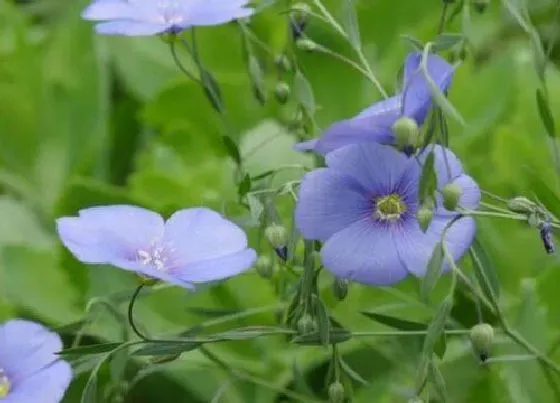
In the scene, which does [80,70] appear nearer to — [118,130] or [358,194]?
[118,130]

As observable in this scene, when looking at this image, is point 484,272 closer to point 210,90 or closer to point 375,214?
point 375,214

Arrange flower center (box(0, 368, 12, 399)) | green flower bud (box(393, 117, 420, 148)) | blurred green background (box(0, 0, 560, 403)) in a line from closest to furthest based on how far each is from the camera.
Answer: green flower bud (box(393, 117, 420, 148)), flower center (box(0, 368, 12, 399)), blurred green background (box(0, 0, 560, 403))

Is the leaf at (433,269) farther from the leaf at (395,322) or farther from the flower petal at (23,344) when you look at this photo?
the flower petal at (23,344)

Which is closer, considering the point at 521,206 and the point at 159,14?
the point at 521,206

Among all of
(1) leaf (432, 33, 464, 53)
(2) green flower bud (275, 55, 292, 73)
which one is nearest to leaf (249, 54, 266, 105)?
(2) green flower bud (275, 55, 292, 73)

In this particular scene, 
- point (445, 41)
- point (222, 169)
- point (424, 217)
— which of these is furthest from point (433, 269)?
point (222, 169)

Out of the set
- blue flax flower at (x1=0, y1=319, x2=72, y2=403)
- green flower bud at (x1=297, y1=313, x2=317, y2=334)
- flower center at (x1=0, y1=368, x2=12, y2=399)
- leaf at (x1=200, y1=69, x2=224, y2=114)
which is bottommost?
flower center at (x1=0, y1=368, x2=12, y2=399)

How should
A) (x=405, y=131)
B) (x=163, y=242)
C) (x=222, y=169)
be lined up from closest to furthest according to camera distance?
(x=405, y=131) → (x=163, y=242) → (x=222, y=169)

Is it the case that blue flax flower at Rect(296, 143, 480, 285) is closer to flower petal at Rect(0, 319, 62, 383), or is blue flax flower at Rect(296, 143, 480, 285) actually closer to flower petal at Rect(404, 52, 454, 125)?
flower petal at Rect(404, 52, 454, 125)
